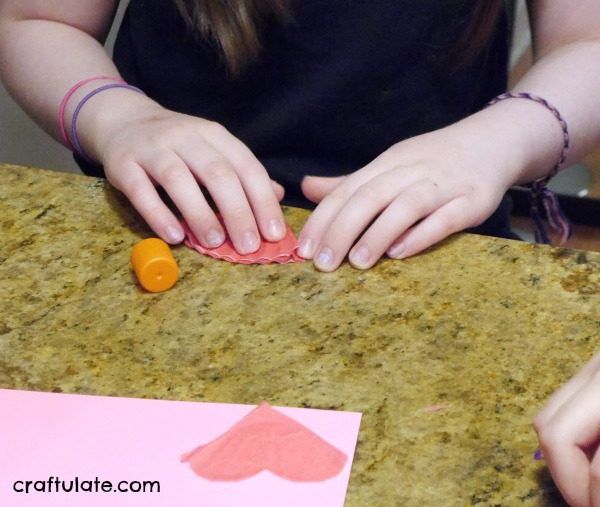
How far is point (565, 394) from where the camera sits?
45 centimetres

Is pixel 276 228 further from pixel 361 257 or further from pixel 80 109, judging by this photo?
pixel 80 109

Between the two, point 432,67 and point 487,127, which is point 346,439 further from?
point 432,67

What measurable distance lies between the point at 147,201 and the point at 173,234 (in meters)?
0.04

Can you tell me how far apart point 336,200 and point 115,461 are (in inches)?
11.2

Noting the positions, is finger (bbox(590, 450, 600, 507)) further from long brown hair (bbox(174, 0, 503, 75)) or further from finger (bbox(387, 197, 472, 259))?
long brown hair (bbox(174, 0, 503, 75))

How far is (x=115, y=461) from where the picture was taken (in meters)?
0.48

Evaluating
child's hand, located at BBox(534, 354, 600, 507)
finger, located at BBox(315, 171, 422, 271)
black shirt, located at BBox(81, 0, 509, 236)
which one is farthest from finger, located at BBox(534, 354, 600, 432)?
black shirt, located at BBox(81, 0, 509, 236)

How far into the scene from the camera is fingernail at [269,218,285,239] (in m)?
0.65

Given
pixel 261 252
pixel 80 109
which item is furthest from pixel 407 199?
pixel 80 109

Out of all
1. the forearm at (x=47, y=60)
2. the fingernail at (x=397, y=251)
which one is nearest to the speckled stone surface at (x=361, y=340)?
the fingernail at (x=397, y=251)

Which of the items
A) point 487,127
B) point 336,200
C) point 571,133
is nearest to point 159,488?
point 336,200

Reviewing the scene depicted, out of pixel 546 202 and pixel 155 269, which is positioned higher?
pixel 155 269

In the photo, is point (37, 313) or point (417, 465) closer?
point (417, 465)

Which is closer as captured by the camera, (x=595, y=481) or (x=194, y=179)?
(x=595, y=481)
